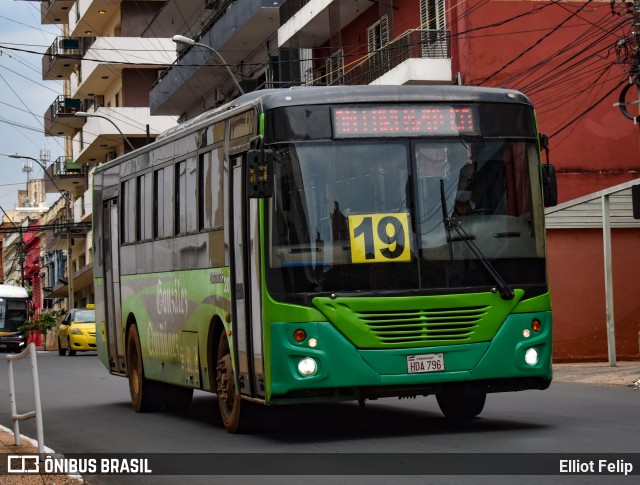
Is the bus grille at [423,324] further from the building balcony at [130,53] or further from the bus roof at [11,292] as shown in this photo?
the bus roof at [11,292]

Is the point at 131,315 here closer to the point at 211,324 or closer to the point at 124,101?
the point at 211,324

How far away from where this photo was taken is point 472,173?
13.2 meters

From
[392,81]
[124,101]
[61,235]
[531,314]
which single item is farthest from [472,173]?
[61,235]

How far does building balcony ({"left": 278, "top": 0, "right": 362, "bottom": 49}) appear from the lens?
37000mm

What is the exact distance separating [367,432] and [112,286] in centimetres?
698

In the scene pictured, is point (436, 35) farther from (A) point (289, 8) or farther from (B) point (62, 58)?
(B) point (62, 58)

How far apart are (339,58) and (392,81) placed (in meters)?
6.27

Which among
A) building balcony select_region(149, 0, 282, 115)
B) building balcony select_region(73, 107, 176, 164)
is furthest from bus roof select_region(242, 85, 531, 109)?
building balcony select_region(73, 107, 176, 164)

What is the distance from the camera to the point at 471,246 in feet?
42.8

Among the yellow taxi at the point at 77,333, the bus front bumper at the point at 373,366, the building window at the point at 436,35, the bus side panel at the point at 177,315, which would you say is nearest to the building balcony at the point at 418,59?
the building window at the point at 436,35

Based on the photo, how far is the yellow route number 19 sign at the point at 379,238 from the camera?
12805 mm

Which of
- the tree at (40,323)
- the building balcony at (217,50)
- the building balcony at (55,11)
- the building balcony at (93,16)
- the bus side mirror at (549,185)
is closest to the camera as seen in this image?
the bus side mirror at (549,185)

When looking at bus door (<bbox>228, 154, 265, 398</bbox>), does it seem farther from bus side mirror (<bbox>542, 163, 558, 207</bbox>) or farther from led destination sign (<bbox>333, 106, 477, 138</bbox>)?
bus side mirror (<bbox>542, 163, 558, 207</bbox>)

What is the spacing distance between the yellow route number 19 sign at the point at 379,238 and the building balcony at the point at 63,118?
6598 cm
